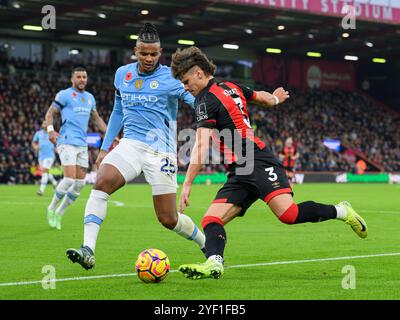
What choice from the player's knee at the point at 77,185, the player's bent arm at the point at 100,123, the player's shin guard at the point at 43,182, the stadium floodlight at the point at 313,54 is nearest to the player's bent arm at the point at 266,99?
→ the player's bent arm at the point at 100,123

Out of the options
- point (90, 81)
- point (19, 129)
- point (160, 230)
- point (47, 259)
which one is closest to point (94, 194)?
point (47, 259)

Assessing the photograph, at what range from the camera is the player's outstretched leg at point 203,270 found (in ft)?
24.6

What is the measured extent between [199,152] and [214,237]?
871mm

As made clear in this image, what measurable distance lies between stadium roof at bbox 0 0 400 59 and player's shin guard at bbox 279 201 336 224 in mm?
30534

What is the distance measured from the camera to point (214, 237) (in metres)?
8.02

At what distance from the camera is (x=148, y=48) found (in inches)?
353

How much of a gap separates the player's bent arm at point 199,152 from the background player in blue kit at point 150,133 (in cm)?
108

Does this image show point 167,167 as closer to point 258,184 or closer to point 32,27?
point 258,184

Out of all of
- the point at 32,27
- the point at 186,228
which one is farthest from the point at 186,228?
the point at 32,27

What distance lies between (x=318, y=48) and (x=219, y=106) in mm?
49385

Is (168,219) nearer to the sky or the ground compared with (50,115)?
nearer to the ground

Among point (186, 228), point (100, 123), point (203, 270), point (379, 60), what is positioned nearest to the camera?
point (203, 270)

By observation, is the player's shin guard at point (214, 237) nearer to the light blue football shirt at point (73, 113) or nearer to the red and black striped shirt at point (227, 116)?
the red and black striped shirt at point (227, 116)

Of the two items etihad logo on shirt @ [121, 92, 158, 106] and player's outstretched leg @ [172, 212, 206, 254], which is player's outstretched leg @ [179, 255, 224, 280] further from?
etihad logo on shirt @ [121, 92, 158, 106]
